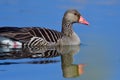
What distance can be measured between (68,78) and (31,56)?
2901mm

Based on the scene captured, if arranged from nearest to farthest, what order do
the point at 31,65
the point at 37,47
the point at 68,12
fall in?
the point at 31,65 < the point at 37,47 < the point at 68,12

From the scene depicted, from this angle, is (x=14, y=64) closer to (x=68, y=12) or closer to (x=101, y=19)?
(x=68, y=12)

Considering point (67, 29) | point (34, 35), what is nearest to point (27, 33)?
point (34, 35)

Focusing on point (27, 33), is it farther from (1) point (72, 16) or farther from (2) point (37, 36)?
(1) point (72, 16)

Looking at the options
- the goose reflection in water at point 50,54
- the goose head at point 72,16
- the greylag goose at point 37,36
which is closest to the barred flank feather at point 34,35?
the greylag goose at point 37,36

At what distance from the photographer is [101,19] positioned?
62.5 ft

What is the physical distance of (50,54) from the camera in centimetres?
1546

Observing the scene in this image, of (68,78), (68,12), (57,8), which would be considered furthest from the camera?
(57,8)

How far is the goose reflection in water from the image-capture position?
13297 millimetres

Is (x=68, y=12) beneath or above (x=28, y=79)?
above

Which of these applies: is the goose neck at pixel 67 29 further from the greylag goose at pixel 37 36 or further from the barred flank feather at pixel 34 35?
the barred flank feather at pixel 34 35

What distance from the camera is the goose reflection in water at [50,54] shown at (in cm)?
1330

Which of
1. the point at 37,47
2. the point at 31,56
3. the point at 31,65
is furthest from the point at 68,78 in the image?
the point at 37,47

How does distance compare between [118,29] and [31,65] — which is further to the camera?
[118,29]
